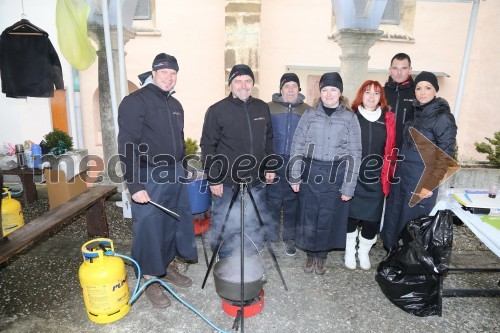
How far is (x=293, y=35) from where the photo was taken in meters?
9.42

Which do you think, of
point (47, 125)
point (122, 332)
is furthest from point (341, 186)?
point (47, 125)

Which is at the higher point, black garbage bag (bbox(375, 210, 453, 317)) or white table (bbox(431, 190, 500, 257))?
white table (bbox(431, 190, 500, 257))

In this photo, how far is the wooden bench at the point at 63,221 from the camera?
120 inches

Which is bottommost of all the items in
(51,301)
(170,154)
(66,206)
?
(51,301)

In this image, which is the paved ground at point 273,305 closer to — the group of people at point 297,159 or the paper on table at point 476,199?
the group of people at point 297,159

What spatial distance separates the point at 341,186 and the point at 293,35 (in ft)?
23.2

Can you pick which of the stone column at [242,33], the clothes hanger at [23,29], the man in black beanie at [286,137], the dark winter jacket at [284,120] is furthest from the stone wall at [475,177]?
the clothes hanger at [23,29]

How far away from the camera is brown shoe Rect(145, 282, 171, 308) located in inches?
126

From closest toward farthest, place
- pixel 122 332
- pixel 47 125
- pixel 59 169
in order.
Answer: pixel 122 332, pixel 59 169, pixel 47 125

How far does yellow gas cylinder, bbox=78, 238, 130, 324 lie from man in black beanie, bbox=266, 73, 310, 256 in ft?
6.53

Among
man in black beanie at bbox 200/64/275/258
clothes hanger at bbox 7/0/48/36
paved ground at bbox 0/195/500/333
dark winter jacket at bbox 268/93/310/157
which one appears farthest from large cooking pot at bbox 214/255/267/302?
clothes hanger at bbox 7/0/48/36

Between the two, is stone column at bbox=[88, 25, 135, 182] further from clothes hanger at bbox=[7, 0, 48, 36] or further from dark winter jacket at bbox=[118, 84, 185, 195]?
dark winter jacket at bbox=[118, 84, 185, 195]

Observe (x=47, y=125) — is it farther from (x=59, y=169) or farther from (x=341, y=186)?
(x=341, y=186)

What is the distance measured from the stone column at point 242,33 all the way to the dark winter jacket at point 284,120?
13.6 ft
